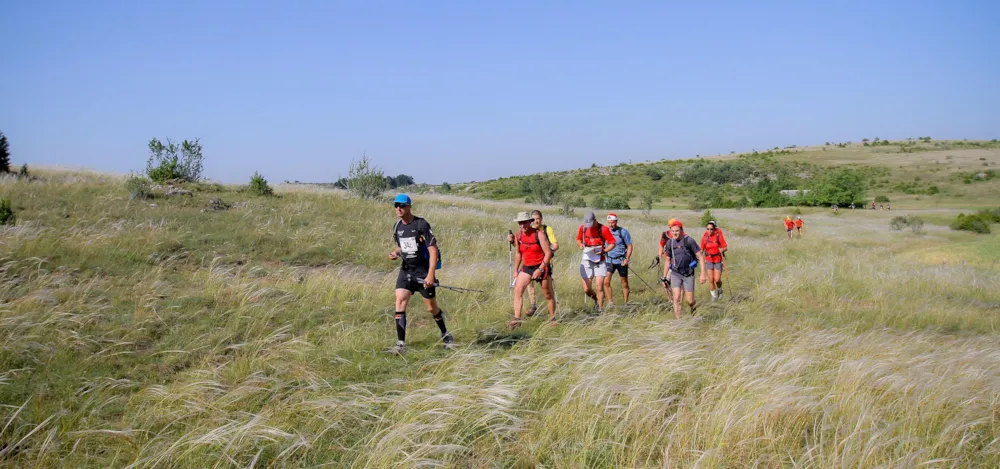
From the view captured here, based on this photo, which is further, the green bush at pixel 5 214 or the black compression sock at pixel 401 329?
the green bush at pixel 5 214

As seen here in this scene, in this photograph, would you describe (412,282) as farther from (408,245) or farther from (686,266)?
(686,266)

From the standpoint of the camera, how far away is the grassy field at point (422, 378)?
3805 millimetres

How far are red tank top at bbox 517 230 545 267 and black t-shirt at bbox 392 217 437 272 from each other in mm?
2330

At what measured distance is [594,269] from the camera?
10.0 metres

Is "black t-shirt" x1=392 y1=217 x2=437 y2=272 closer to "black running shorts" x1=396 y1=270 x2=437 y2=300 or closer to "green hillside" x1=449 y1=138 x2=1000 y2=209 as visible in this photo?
"black running shorts" x1=396 y1=270 x2=437 y2=300

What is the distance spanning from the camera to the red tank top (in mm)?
8891

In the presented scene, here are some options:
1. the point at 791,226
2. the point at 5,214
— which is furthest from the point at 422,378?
the point at 791,226

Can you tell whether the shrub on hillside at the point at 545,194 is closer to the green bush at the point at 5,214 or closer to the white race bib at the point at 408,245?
the green bush at the point at 5,214

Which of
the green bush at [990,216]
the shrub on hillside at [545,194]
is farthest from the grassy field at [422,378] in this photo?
the shrub on hillside at [545,194]

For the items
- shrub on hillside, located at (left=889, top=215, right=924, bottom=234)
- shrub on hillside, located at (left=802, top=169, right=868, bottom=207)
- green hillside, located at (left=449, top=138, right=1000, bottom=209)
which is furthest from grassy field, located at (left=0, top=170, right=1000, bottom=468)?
shrub on hillside, located at (left=802, top=169, right=868, bottom=207)

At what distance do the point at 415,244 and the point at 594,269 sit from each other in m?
4.17

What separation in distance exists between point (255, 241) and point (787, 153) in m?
120

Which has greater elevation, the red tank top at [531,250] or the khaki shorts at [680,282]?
the red tank top at [531,250]

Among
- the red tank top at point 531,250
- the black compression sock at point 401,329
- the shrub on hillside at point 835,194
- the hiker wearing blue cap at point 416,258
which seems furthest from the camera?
the shrub on hillside at point 835,194
